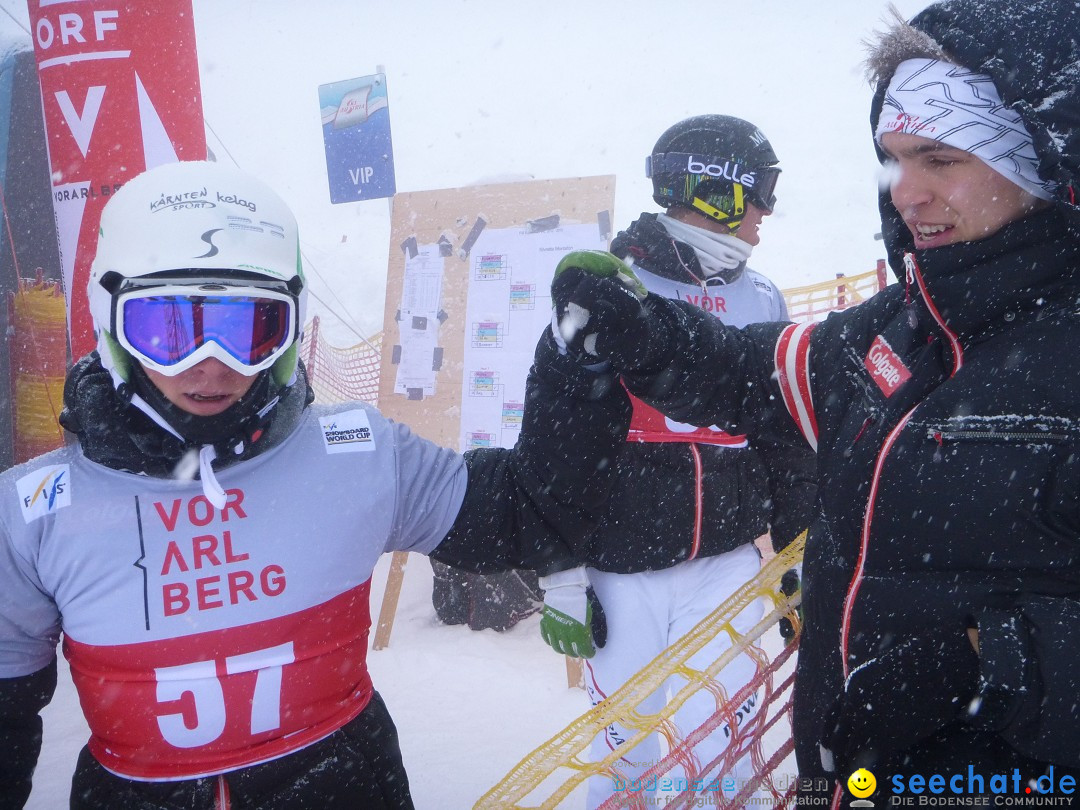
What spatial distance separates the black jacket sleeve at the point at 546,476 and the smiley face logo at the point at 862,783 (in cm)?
80

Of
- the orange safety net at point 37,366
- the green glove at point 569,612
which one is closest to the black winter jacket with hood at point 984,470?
the green glove at point 569,612

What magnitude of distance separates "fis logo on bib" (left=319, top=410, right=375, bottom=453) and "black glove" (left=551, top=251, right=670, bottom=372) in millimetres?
528

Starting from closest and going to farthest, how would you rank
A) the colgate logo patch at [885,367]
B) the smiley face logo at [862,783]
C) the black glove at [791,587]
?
1. the smiley face logo at [862,783]
2. the colgate logo patch at [885,367]
3. the black glove at [791,587]

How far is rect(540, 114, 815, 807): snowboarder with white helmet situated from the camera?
2.34 m

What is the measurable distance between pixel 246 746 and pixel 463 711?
2778 mm

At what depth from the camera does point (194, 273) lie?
159 cm

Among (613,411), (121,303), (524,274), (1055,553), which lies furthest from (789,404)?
(524,274)

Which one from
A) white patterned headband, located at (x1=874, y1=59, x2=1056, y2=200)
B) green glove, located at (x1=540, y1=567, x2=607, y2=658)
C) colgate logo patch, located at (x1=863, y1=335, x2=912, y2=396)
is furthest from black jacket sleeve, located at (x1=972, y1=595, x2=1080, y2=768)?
green glove, located at (x1=540, y1=567, x2=607, y2=658)

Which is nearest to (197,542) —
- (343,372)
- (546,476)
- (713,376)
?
(546,476)

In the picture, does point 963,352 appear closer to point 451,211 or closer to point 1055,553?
point 1055,553

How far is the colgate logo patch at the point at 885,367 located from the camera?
1453 mm

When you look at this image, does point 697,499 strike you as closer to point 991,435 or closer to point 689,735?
point 689,735

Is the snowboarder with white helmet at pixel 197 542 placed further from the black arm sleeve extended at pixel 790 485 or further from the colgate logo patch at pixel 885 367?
the black arm sleeve extended at pixel 790 485

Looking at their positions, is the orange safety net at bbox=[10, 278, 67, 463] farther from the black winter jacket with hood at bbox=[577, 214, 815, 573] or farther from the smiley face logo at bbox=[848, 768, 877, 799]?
the smiley face logo at bbox=[848, 768, 877, 799]
